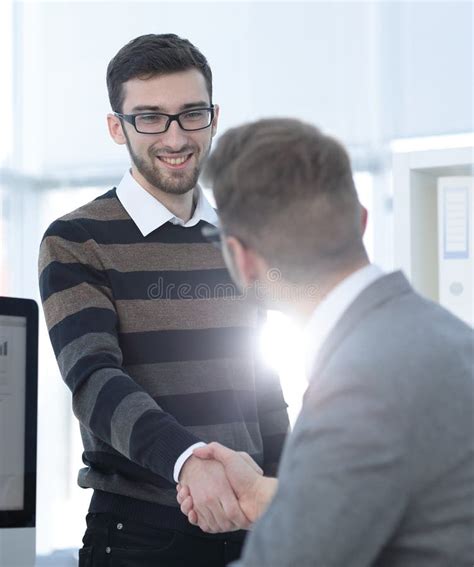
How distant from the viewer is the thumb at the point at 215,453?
6.14 feet

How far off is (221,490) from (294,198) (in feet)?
2.55

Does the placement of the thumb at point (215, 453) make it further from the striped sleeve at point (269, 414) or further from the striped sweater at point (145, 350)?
the striped sleeve at point (269, 414)

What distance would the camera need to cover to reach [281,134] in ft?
4.17

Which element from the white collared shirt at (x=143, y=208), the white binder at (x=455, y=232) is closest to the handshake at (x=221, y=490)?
the white collared shirt at (x=143, y=208)

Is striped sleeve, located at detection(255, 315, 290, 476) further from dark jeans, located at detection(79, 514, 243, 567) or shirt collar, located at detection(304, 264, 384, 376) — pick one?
shirt collar, located at detection(304, 264, 384, 376)

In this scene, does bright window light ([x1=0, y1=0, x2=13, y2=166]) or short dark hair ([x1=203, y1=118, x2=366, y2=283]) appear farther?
bright window light ([x1=0, y1=0, x2=13, y2=166])

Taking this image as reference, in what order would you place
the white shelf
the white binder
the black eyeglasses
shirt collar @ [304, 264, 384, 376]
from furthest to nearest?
the white binder
the white shelf
the black eyeglasses
shirt collar @ [304, 264, 384, 376]

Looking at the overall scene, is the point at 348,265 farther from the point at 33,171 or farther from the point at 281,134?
the point at 33,171

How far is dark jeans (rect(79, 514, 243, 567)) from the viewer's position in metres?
2.05

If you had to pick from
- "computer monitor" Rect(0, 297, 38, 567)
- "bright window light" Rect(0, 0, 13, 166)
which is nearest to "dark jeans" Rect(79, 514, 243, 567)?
"computer monitor" Rect(0, 297, 38, 567)

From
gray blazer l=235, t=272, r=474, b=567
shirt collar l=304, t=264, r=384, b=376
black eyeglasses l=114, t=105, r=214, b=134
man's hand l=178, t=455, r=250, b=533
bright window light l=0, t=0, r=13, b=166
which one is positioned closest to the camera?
gray blazer l=235, t=272, r=474, b=567

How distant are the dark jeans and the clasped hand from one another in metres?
0.18

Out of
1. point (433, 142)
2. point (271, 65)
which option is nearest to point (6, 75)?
point (271, 65)

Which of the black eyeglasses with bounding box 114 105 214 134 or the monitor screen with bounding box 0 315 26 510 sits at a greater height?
the black eyeglasses with bounding box 114 105 214 134
